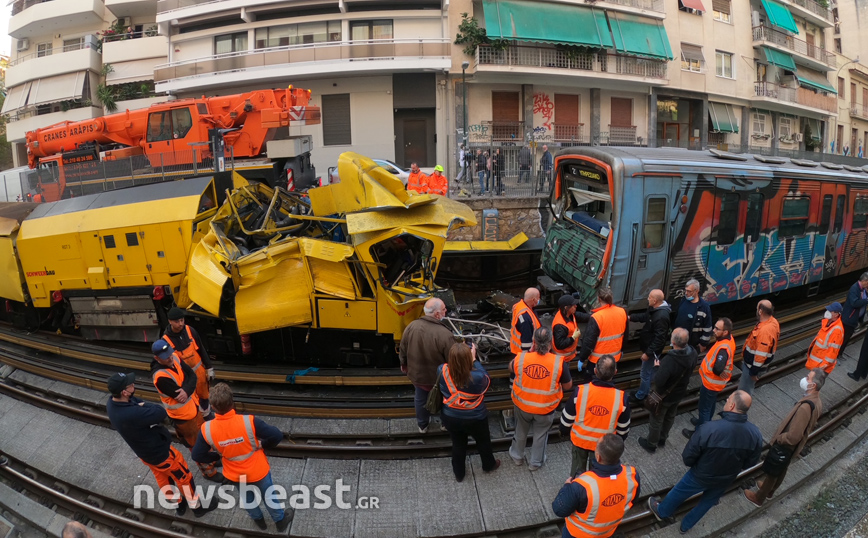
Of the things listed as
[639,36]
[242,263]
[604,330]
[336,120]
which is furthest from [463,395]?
[639,36]

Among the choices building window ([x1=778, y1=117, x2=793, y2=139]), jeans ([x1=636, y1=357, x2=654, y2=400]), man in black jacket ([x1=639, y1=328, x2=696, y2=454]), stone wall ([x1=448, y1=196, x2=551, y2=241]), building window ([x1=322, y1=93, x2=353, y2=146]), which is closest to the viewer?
man in black jacket ([x1=639, y1=328, x2=696, y2=454])

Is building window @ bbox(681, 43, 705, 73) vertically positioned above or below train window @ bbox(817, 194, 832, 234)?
above

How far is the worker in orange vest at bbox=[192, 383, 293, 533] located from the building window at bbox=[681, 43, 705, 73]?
26.9m

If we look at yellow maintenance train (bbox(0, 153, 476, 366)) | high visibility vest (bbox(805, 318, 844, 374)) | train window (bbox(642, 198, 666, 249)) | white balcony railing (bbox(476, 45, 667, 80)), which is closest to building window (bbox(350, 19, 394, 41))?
white balcony railing (bbox(476, 45, 667, 80))

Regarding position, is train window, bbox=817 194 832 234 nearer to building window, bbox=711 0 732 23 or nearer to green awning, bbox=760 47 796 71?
building window, bbox=711 0 732 23

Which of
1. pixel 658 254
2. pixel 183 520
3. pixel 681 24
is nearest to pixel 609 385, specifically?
pixel 658 254

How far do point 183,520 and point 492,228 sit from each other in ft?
33.3

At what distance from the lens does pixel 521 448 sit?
5.18m

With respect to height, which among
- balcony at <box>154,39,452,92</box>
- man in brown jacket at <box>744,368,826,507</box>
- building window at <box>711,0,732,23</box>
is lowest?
man in brown jacket at <box>744,368,826,507</box>

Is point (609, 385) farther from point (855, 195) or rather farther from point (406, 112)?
point (406, 112)

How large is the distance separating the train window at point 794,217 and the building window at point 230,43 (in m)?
20.9

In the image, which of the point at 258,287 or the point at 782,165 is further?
the point at 782,165

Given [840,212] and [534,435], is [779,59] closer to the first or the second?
[840,212]

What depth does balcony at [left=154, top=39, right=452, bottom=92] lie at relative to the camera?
19391 mm
